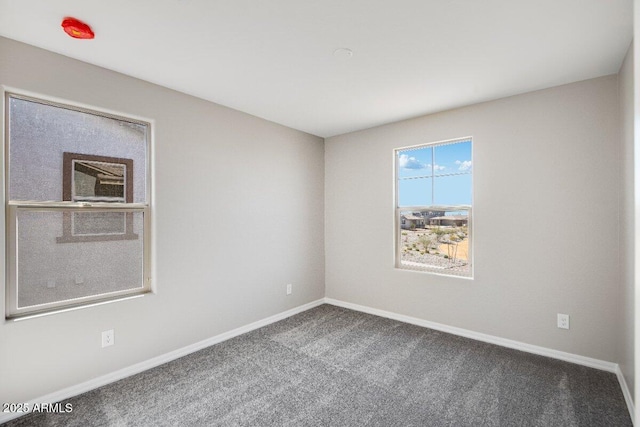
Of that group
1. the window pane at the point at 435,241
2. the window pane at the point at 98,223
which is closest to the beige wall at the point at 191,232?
the window pane at the point at 98,223

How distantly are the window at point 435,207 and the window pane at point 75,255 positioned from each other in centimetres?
291

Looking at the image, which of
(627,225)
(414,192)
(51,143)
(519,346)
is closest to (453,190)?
(414,192)

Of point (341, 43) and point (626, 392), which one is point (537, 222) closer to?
point (626, 392)

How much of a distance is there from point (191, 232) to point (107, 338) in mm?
1066

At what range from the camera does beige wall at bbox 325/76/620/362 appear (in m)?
2.55

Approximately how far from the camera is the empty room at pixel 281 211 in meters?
1.97

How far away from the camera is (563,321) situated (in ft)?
8.93

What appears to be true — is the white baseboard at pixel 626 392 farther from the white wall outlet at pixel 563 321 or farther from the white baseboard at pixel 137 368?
the white baseboard at pixel 137 368

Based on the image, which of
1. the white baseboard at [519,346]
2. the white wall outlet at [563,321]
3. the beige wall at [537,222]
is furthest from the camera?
the white wall outlet at [563,321]

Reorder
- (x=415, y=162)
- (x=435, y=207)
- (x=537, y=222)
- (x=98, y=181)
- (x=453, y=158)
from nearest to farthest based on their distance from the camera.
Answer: (x=98, y=181)
(x=537, y=222)
(x=453, y=158)
(x=435, y=207)
(x=415, y=162)

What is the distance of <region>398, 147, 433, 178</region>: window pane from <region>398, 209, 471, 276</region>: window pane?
48cm

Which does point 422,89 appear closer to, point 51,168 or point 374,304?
point 374,304

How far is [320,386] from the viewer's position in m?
2.37

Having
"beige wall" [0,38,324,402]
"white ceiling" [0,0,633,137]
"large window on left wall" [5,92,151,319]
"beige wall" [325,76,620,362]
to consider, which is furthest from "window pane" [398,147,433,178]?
"large window on left wall" [5,92,151,319]
